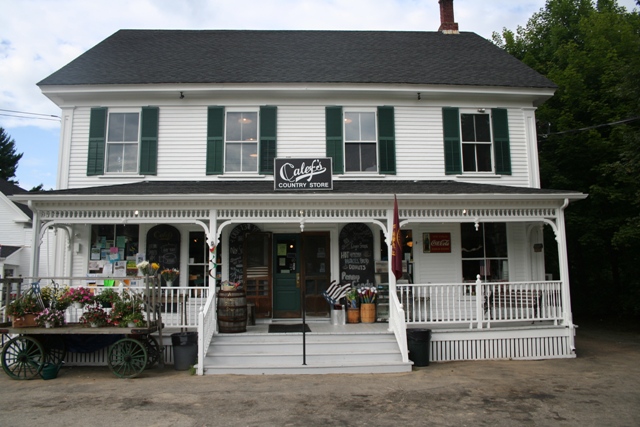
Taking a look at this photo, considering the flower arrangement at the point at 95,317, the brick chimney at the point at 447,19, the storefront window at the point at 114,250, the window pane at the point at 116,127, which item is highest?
the brick chimney at the point at 447,19

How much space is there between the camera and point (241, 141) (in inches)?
486

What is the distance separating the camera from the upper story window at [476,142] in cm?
1262

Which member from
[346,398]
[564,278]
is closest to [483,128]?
[564,278]

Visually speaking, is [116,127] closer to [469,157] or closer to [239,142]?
[239,142]

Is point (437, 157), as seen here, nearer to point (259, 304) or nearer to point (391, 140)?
point (391, 140)

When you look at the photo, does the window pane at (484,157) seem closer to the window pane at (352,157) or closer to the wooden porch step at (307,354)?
the window pane at (352,157)

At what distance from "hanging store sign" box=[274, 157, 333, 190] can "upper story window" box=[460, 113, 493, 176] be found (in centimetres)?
398

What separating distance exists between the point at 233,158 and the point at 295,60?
3502 millimetres

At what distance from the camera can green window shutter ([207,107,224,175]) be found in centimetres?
1217

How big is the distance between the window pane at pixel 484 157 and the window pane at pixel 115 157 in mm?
8990

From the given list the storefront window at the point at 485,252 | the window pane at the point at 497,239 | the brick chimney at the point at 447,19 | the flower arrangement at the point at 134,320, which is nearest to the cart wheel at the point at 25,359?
the flower arrangement at the point at 134,320

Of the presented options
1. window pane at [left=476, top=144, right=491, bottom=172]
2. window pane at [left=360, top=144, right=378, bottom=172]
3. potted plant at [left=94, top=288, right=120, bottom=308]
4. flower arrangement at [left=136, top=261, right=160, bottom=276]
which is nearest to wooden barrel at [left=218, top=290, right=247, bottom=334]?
flower arrangement at [left=136, top=261, right=160, bottom=276]

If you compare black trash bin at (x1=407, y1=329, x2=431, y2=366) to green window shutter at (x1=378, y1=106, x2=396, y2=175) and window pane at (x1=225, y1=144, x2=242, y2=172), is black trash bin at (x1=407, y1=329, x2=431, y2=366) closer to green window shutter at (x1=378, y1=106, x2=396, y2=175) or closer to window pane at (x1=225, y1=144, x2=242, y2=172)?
green window shutter at (x1=378, y1=106, x2=396, y2=175)

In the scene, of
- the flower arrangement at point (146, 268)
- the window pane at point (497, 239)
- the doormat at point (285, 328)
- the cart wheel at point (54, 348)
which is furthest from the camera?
the window pane at point (497, 239)
